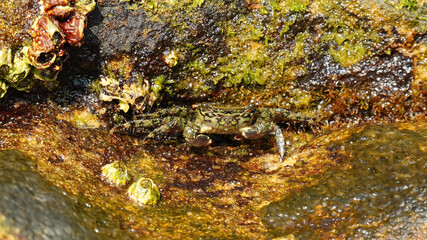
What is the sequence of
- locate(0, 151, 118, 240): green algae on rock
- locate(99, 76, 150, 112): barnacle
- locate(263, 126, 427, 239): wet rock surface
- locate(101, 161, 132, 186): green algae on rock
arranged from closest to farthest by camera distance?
locate(0, 151, 118, 240): green algae on rock < locate(263, 126, 427, 239): wet rock surface < locate(101, 161, 132, 186): green algae on rock < locate(99, 76, 150, 112): barnacle

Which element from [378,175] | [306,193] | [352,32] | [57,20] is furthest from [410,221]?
[57,20]

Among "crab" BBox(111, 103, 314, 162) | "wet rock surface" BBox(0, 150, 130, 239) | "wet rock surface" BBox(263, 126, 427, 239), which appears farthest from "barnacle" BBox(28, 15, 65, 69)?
"wet rock surface" BBox(263, 126, 427, 239)

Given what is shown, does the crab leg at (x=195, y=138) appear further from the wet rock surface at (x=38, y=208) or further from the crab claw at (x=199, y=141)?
the wet rock surface at (x=38, y=208)

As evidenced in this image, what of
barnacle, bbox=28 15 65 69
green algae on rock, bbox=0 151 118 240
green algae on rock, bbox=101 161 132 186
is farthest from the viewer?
barnacle, bbox=28 15 65 69

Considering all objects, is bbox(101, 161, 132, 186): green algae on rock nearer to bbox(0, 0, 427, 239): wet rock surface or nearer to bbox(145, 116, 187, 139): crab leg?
bbox(0, 0, 427, 239): wet rock surface

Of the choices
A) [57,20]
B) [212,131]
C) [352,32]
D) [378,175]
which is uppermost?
[57,20]

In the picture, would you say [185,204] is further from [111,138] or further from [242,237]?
[111,138]
